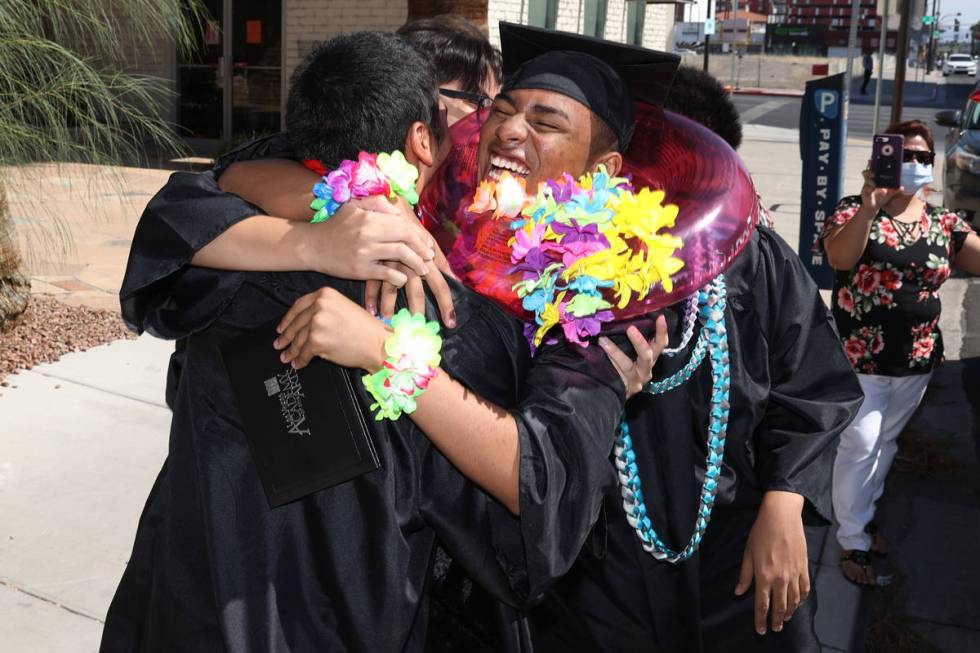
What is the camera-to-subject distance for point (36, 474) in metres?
4.55

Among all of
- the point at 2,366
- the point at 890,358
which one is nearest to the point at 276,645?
the point at 890,358

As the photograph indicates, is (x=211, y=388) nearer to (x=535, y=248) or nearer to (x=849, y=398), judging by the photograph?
(x=535, y=248)

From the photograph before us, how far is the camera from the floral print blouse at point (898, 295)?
418 centimetres

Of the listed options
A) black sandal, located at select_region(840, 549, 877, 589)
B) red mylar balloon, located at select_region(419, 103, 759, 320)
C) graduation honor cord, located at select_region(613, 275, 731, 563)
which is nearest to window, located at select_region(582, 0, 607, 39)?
black sandal, located at select_region(840, 549, 877, 589)

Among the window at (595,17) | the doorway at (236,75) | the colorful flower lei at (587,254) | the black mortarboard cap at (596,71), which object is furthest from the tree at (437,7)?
the window at (595,17)

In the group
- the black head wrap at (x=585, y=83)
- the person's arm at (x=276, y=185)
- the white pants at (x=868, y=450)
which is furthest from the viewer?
the white pants at (x=868, y=450)

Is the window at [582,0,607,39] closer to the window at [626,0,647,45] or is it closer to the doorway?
the window at [626,0,647,45]

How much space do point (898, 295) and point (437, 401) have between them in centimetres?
→ 316

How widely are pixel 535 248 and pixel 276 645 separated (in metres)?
0.78

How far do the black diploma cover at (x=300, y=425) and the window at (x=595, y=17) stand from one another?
17.3 m

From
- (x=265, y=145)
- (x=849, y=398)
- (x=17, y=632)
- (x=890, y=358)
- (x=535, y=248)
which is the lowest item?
(x=17, y=632)

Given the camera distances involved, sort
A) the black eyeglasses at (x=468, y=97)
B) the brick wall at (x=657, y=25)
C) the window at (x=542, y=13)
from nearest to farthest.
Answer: the black eyeglasses at (x=468, y=97)
the window at (x=542, y=13)
the brick wall at (x=657, y=25)

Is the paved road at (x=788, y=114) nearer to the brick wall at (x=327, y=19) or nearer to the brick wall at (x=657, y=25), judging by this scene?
the brick wall at (x=657, y=25)

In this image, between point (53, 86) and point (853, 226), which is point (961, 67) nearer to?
point (853, 226)
